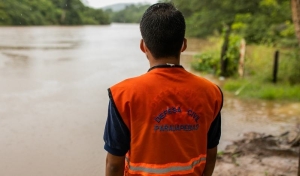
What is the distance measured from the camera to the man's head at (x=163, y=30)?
126 cm

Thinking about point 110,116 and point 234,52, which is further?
point 234,52

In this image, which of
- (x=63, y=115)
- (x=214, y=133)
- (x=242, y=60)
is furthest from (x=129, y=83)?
(x=242, y=60)

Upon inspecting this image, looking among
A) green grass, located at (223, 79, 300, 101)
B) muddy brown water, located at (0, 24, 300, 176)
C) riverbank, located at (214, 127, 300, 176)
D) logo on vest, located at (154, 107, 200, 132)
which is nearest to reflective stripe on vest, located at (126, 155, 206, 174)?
logo on vest, located at (154, 107, 200, 132)

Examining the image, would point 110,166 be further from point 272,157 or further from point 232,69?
point 232,69

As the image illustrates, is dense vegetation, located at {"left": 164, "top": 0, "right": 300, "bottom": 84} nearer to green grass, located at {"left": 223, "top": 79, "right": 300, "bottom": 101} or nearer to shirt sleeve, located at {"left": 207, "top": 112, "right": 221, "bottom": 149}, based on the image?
green grass, located at {"left": 223, "top": 79, "right": 300, "bottom": 101}

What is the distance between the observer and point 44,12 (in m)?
19.7

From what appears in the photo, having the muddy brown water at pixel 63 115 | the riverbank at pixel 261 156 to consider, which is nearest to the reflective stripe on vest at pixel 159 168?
the riverbank at pixel 261 156

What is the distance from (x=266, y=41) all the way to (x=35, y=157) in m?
9.78

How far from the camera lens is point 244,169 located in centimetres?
349

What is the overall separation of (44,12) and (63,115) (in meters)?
14.9

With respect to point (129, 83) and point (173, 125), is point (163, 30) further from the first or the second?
point (173, 125)

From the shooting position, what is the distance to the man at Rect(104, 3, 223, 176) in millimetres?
1201

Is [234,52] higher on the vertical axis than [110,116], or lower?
lower

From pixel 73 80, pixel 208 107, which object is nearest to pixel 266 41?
pixel 73 80
